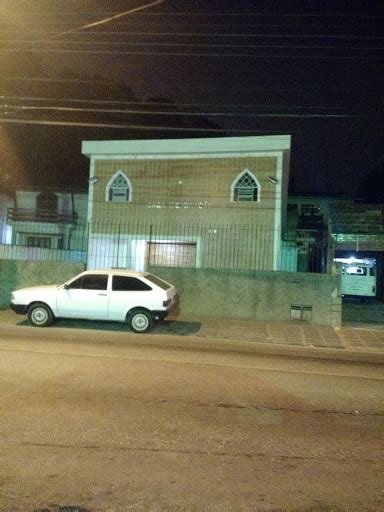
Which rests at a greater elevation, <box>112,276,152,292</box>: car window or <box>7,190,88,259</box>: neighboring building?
<box>7,190,88,259</box>: neighboring building

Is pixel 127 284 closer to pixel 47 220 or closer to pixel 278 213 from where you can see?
pixel 278 213

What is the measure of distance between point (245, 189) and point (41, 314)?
29.0 ft

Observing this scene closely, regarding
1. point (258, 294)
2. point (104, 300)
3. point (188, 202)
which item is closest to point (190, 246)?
point (188, 202)

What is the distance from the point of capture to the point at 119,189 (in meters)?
19.6

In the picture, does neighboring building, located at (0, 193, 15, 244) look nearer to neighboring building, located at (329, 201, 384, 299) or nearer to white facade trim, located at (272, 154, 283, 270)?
white facade trim, located at (272, 154, 283, 270)

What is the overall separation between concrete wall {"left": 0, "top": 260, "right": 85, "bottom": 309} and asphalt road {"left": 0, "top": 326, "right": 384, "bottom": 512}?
8.13 meters

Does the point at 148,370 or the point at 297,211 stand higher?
the point at 297,211

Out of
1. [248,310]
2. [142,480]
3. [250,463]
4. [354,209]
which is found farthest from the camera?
[354,209]

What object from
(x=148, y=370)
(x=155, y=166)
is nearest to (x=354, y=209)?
(x=155, y=166)

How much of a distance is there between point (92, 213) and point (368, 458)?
639 inches

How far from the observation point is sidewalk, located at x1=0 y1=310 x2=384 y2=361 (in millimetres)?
12859

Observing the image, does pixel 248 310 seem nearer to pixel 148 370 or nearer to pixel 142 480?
pixel 148 370

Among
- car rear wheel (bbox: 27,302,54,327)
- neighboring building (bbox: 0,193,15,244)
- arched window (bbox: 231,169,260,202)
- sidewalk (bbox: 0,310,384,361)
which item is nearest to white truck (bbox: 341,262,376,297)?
arched window (bbox: 231,169,260,202)

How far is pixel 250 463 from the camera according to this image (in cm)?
468
